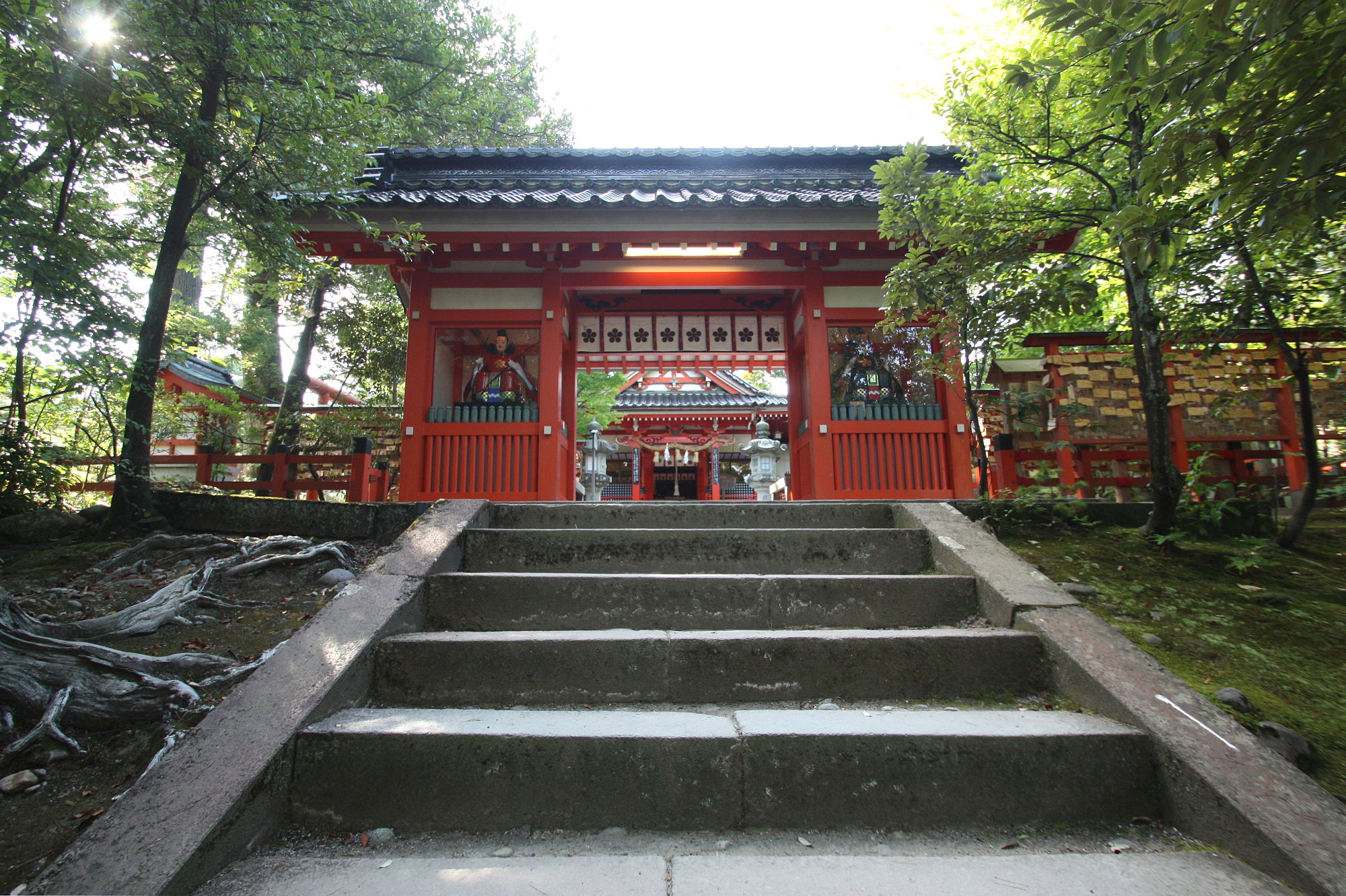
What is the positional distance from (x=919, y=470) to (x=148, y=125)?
6845 millimetres

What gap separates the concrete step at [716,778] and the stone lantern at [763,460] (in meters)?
12.5

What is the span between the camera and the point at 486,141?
13016 millimetres

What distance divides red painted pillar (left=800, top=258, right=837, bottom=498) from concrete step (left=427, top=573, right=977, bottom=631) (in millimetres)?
3528

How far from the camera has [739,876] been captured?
1630 mm

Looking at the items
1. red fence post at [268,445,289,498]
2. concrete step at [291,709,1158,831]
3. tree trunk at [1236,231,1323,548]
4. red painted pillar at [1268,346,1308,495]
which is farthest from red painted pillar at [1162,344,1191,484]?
red fence post at [268,445,289,498]

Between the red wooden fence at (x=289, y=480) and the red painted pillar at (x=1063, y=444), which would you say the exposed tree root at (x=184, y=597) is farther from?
the red painted pillar at (x=1063, y=444)

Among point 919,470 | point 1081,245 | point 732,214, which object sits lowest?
point 919,470

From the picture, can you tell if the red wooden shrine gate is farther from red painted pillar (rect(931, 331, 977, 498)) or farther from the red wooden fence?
the red wooden fence

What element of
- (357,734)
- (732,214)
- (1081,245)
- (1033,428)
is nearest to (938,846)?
(357,734)

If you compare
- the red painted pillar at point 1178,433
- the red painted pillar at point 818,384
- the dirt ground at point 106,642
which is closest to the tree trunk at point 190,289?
the dirt ground at point 106,642

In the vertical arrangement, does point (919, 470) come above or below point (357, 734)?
above

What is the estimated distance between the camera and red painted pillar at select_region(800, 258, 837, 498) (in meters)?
6.54

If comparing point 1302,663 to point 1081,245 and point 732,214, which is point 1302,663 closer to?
point 1081,245

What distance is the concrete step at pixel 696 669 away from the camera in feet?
8.05
